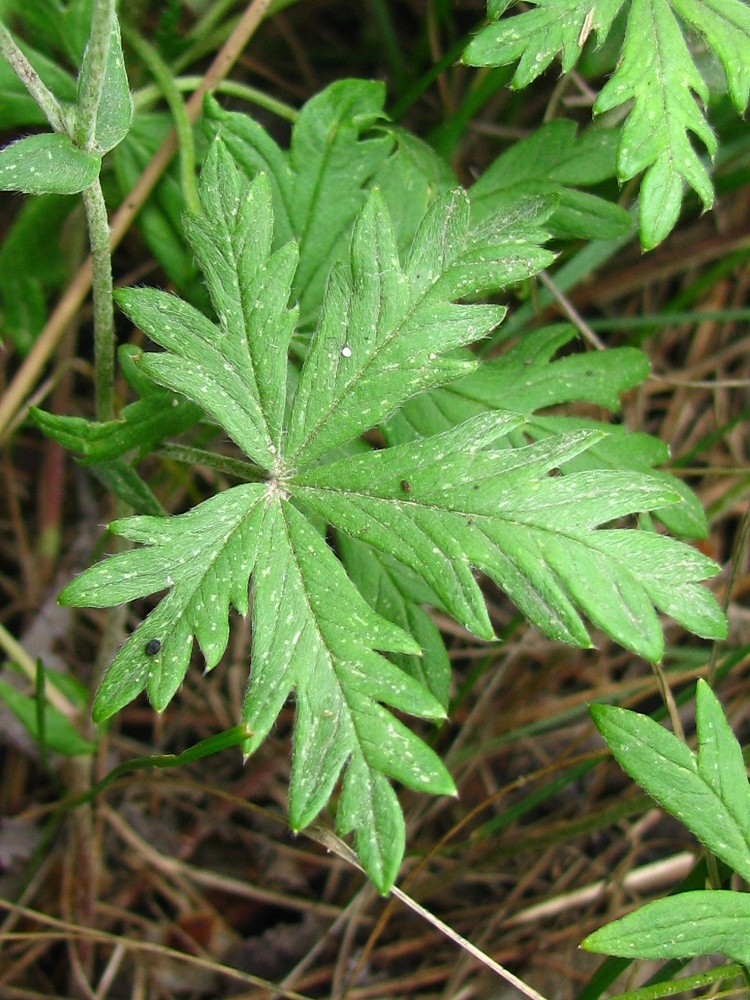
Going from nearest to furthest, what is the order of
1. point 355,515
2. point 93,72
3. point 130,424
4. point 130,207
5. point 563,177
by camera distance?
point 93,72, point 355,515, point 130,424, point 563,177, point 130,207

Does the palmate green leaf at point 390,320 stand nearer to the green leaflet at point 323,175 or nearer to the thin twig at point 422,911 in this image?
the green leaflet at point 323,175

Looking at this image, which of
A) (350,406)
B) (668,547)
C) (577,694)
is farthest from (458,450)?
(577,694)

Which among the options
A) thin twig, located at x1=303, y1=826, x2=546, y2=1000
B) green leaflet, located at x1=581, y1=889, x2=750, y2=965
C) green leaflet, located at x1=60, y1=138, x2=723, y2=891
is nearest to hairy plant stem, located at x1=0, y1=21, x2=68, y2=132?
green leaflet, located at x1=60, y1=138, x2=723, y2=891

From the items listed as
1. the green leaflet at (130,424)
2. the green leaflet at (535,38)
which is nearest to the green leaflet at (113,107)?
the green leaflet at (130,424)

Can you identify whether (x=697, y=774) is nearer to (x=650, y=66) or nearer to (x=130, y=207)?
(x=650, y=66)

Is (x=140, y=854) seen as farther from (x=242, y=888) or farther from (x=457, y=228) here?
(x=457, y=228)

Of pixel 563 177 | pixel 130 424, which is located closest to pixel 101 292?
pixel 130 424
